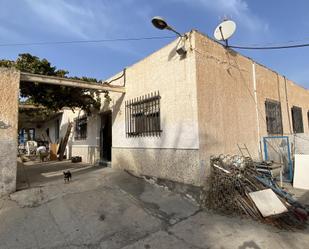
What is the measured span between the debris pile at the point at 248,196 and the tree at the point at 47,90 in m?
5.33

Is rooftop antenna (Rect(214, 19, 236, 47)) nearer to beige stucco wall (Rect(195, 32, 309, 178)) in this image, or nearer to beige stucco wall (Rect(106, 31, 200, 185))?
beige stucco wall (Rect(195, 32, 309, 178))

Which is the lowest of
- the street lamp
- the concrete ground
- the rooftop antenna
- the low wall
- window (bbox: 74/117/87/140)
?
the concrete ground

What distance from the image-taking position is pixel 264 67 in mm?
8477

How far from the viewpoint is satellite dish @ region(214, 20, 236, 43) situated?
6188 millimetres

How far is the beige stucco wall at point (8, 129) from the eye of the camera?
4.96 meters

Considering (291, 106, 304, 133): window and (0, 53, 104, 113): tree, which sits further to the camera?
(291, 106, 304, 133): window

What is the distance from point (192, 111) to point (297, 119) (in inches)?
329

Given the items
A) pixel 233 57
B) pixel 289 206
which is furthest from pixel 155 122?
pixel 289 206

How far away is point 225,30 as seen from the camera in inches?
→ 247

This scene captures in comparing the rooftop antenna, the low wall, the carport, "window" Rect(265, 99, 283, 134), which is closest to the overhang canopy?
the carport

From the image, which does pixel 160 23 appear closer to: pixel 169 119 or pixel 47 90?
pixel 169 119

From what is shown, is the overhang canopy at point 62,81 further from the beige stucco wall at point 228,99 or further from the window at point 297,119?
the window at point 297,119

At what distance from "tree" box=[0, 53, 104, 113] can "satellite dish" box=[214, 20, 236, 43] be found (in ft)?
14.9

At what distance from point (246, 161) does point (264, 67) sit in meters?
5.09
